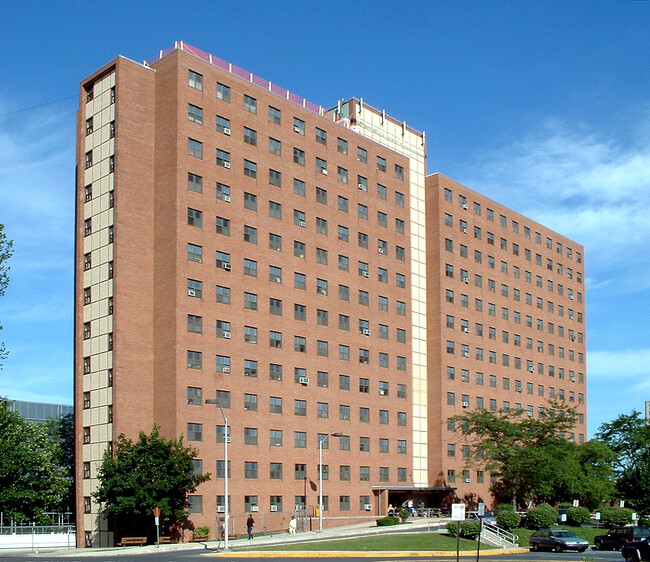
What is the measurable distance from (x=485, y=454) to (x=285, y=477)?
2239 cm

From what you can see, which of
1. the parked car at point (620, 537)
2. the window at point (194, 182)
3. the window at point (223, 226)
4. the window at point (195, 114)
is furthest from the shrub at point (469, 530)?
the window at point (195, 114)

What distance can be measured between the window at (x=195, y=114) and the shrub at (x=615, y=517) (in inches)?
1920

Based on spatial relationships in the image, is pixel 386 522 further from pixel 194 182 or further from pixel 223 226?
pixel 194 182

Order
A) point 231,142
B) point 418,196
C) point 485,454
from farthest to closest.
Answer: point 418,196 < point 485,454 < point 231,142

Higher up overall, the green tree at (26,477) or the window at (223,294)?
the window at (223,294)

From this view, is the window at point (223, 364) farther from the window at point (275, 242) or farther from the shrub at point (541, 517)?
the shrub at point (541, 517)

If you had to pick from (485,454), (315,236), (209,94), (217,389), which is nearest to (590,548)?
(485,454)

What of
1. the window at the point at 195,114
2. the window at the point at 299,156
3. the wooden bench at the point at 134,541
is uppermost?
the window at the point at 195,114

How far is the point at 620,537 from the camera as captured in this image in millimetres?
63438

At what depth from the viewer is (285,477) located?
256 feet

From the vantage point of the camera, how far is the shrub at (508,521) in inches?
2788

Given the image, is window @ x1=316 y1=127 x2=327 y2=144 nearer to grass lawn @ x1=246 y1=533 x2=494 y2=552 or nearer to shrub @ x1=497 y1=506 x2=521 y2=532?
shrub @ x1=497 y1=506 x2=521 y2=532

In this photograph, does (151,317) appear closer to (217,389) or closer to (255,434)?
(217,389)

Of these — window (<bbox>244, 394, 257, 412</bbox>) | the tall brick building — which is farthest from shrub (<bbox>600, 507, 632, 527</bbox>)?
window (<bbox>244, 394, 257, 412</bbox>)
